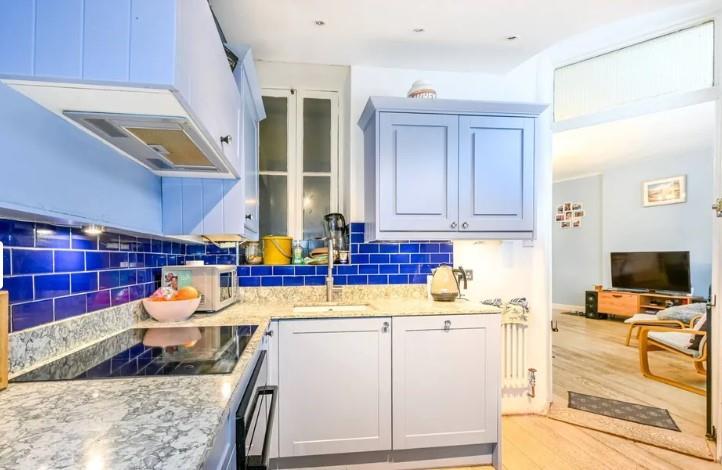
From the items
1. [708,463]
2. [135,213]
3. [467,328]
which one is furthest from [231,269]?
[708,463]

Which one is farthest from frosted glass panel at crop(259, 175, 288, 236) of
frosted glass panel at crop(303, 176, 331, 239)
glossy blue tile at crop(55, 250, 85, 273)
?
glossy blue tile at crop(55, 250, 85, 273)

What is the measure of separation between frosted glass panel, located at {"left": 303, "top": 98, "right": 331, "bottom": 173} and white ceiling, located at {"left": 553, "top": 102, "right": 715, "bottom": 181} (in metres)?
2.23

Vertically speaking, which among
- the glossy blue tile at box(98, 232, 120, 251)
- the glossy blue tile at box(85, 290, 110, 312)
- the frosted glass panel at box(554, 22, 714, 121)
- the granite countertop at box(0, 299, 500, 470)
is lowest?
the granite countertop at box(0, 299, 500, 470)

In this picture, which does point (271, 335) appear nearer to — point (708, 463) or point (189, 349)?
point (189, 349)

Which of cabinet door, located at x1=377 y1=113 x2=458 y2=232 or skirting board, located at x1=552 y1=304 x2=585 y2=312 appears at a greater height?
cabinet door, located at x1=377 y1=113 x2=458 y2=232

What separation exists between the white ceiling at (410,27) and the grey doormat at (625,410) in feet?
8.18

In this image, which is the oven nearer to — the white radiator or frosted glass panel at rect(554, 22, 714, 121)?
the white radiator

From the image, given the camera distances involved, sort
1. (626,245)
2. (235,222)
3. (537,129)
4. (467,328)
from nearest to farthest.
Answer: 1. (235,222)
2. (467,328)
3. (537,129)
4. (626,245)

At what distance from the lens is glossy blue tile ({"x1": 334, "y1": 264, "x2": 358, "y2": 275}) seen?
2508 millimetres

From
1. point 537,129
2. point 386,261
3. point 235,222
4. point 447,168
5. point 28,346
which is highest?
point 537,129

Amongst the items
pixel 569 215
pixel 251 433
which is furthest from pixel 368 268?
pixel 569 215

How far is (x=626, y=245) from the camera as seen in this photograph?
19.4 feet

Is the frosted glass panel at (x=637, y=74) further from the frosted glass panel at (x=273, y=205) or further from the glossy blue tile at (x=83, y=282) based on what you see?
the glossy blue tile at (x=83, y=282)

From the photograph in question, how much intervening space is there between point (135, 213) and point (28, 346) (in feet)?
1.78
